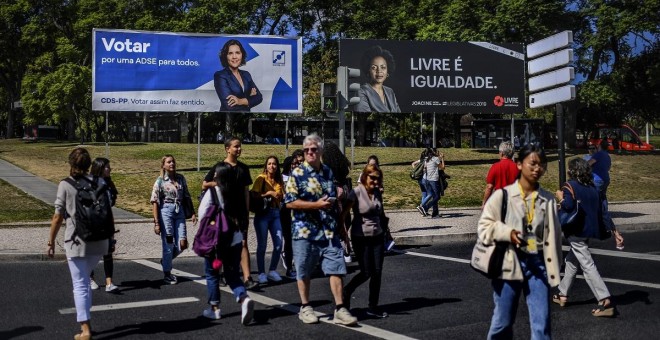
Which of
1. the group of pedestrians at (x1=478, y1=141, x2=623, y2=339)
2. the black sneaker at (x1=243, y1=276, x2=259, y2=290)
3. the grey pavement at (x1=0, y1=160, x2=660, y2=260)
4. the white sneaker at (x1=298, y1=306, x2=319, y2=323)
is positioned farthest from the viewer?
the grey pavement at (x1=0, y1=160, x2=660, y2=260)

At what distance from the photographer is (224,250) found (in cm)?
680

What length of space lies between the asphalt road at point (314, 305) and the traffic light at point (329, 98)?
389 cm

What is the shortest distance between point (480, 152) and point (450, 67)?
9.51 meters

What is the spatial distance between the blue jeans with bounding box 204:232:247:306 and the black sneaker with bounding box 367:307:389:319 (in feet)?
4.20

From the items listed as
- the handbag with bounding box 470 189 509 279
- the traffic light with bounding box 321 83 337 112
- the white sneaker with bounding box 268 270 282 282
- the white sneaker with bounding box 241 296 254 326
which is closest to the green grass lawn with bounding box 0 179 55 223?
the traffic light with bounding box 321 83 337 112

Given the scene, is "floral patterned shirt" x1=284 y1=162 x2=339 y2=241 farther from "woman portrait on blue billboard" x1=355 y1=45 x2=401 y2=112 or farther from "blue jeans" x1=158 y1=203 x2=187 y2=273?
"woman portrait on blue billboard" x1=355 y1=45 x2=401 y2=112

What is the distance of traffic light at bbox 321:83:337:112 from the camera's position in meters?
13.4

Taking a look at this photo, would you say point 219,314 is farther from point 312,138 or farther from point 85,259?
point 312,138

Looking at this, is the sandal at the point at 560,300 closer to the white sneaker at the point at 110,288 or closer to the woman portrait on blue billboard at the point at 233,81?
the white sneaker at the point at 110,288

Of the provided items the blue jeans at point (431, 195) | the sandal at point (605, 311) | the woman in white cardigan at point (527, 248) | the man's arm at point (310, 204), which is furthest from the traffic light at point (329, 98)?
the woman in white cardigan at point (527, 248)

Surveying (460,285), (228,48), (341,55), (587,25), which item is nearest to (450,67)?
(341,55)

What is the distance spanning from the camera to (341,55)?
27.5m

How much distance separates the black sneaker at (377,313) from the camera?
696 cm

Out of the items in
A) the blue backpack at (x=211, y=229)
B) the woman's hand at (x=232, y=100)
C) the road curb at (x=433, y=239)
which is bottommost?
the road curb at (x=433, y=239)
